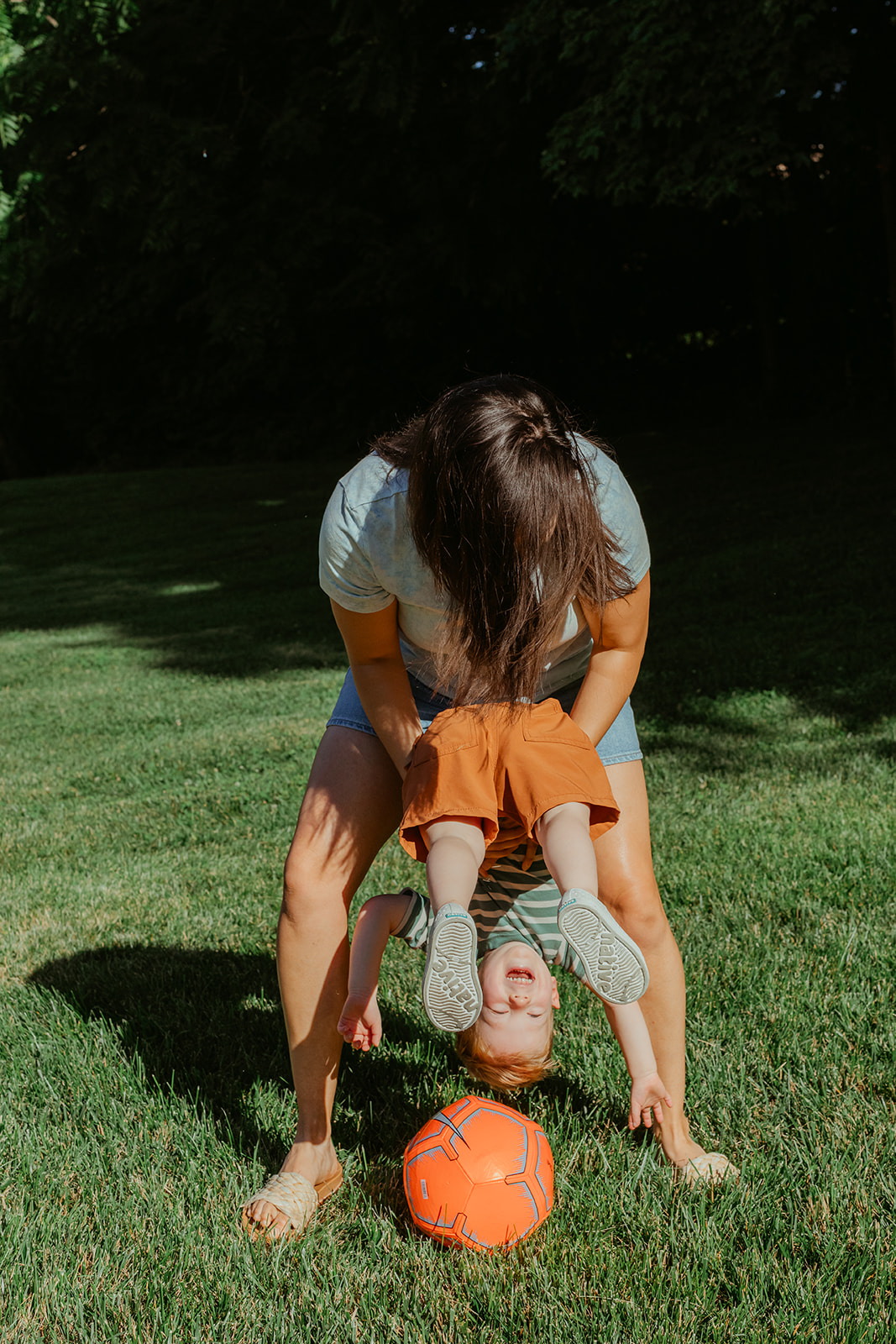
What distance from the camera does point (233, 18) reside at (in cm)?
1595

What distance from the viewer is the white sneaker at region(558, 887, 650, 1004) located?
2072 mm

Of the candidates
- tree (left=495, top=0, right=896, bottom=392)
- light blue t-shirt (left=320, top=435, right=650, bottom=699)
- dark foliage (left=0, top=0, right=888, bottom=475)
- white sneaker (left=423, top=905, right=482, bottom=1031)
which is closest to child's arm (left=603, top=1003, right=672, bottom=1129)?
white sneaker (left=423, top=905, right=482, bottom=1031)

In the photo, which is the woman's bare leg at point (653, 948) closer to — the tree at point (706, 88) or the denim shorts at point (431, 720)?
the denim shorts at point (431, 720)

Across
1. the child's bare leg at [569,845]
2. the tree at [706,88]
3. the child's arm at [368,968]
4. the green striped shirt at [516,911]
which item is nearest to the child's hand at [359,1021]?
the child's arm at [368,968]

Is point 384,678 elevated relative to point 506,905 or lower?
elevated

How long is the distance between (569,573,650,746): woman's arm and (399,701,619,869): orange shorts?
0.12 metres

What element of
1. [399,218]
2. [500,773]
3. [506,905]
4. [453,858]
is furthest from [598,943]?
[399,218]

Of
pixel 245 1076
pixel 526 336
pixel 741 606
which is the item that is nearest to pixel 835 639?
pixel 741 606

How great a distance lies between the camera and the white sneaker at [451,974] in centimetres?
204

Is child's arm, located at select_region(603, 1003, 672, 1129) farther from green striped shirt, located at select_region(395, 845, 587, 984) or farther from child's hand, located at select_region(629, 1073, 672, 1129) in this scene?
green striped shirt, located at select_region(395, 845, 587, 984)

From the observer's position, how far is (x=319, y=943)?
98.5 inches

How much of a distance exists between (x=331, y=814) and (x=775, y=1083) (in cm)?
140

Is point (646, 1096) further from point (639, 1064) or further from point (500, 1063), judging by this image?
point (500, 1063)

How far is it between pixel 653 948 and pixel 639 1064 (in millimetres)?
278
